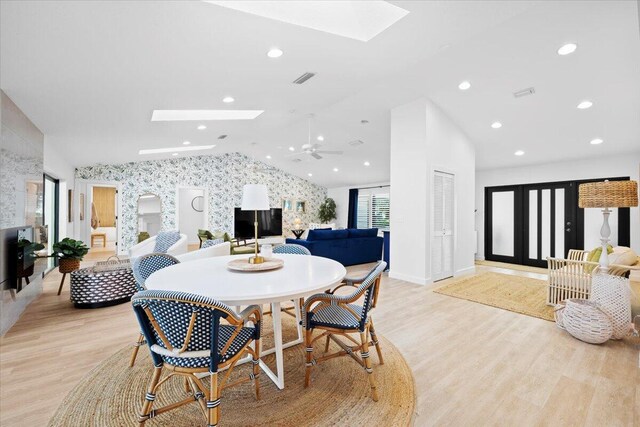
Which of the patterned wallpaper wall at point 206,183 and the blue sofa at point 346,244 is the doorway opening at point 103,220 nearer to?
the patterned wallpaper wall at point 206,183

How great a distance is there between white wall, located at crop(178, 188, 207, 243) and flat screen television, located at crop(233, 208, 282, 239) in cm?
111

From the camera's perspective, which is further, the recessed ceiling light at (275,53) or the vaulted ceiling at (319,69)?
the recessed ceiling light at (275,53)

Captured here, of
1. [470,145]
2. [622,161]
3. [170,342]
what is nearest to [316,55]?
[170,342]

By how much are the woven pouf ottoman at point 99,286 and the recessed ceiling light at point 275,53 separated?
3.00m

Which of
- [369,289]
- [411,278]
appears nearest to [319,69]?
A: [369,289]

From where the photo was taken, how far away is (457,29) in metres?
2.68

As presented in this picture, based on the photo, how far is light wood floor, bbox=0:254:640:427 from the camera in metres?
1.71

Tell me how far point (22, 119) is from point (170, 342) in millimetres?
3484

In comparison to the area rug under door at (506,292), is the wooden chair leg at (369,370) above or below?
above

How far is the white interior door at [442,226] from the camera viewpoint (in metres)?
4.77

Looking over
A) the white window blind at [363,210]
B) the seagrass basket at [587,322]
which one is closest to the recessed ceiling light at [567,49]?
the seagrass basket at [587,322]

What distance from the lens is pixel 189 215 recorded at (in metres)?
9.23

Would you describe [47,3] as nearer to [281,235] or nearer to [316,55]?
[316,55]

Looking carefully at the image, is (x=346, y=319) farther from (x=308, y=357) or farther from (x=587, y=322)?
(x=587, y=322)
